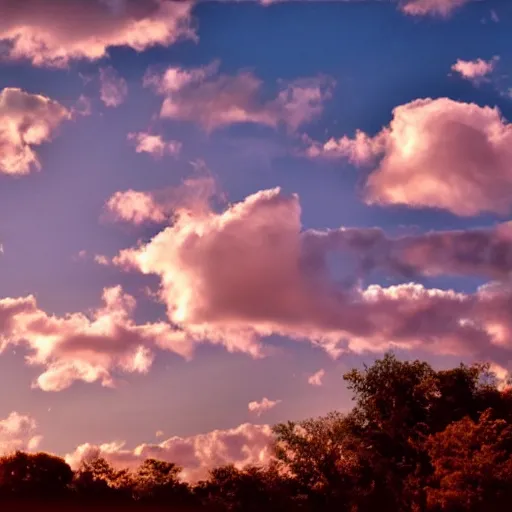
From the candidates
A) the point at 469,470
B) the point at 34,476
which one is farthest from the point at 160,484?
the point at 469,470

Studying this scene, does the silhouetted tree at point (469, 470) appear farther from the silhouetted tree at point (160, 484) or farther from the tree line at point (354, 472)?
the silhouetted tree at point (160, 484)

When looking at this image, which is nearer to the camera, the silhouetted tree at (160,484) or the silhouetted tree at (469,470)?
the silhouetted tree at (469,470)

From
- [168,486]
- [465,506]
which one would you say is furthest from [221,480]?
[465,506]

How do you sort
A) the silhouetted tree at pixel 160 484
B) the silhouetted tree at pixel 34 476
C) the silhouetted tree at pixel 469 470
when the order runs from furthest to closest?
the silhouetted tree at pixel 160 484
the silhouetted tree at pixel 34 476
the silhouetted tree at pixel 469 470

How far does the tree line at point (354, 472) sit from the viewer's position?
134 ft

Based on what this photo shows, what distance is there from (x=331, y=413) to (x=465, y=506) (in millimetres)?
10845

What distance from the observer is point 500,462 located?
4272 cm

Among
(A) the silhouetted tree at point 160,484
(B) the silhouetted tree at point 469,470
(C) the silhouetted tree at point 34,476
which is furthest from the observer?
(A) the silhouetted tree at point 160,484

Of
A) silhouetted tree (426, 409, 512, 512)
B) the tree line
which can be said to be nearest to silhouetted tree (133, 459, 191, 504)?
the tree line

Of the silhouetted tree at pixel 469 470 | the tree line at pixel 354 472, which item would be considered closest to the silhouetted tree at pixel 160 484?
the tree line at pixel 354 472

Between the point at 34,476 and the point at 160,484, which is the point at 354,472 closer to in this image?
the point at 160,484

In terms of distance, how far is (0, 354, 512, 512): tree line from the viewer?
40.8 metres

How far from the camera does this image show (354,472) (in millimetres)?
44156

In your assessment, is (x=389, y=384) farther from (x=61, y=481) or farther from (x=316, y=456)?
(x=61, y=481)
